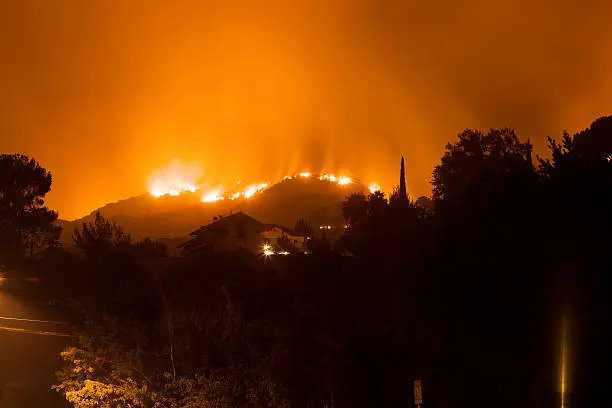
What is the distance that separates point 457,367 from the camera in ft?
50.3

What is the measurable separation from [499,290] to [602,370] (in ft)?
9.95

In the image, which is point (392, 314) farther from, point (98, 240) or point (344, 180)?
point (344, 180)

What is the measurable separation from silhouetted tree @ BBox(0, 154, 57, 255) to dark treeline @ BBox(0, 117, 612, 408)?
41.0m

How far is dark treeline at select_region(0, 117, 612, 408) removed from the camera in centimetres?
1438

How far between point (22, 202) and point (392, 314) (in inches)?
2062

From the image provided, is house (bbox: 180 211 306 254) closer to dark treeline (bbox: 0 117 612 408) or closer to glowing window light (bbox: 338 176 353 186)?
dark treeline (bbox: 0 117 612 408)

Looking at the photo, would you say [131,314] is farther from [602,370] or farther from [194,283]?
[602,370]

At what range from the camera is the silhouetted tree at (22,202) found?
182 feet

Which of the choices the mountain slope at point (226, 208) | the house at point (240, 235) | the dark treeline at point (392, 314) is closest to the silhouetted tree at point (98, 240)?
the dark treeline at point (392, 314)

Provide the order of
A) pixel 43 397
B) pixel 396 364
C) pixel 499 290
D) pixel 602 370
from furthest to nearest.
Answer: pixel 43 397, pixel 396 364, pixel 499 290, pixel 602 370

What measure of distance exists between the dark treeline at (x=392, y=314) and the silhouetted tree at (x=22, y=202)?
135 ft

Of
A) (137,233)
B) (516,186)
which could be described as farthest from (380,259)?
(137,233)

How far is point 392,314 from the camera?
16.0 meters

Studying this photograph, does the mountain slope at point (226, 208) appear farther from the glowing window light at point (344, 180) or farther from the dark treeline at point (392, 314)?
the dark treeline at point (392, 314)
